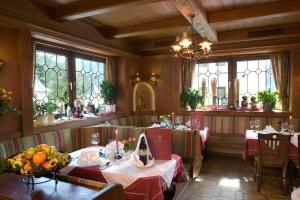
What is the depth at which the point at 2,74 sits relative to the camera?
2.95m

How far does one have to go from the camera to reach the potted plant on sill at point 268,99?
4.86 meters

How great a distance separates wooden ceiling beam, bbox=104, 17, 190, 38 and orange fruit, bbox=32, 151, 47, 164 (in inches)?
128

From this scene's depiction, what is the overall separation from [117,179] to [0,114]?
5.27 ft

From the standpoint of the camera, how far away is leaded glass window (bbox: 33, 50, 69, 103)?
148 inches

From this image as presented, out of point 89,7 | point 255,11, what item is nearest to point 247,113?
point 255,11

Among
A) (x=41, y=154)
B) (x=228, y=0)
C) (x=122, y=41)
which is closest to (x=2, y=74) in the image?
(x=41, y=154)

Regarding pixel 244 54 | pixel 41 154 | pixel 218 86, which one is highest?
pixel 244 54

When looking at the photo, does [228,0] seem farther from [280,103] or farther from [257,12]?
[280,103]

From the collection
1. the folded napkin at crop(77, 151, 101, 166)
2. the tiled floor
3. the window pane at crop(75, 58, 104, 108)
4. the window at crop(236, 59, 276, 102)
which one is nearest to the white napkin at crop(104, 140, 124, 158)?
the folded napkin at crop(77, 151, 101, 166)

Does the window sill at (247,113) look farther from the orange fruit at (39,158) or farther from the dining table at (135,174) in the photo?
the orange fruit at (39,158)

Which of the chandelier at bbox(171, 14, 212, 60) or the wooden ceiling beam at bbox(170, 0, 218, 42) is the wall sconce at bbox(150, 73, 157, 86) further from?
the chandelier at bbox(171, 14, 212, 60)

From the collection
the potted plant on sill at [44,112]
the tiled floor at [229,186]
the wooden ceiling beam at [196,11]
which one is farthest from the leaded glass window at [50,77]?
the tiled floor at [229,186]

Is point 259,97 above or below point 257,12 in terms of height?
below

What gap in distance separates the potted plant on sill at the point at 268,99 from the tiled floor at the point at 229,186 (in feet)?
4.19
